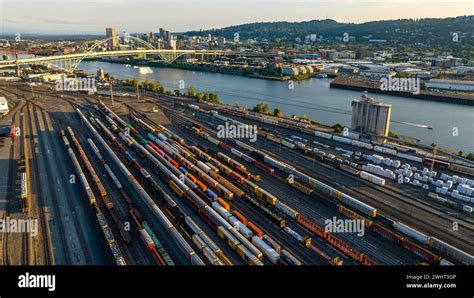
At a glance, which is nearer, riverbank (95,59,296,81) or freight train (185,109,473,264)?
freight train (185,109,473,264)

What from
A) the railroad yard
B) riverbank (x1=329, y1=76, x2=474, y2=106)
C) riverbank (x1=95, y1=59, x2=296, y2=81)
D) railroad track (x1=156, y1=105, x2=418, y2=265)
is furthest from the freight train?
riverbank (x1=95, y1=59, x2=296, y2=81)

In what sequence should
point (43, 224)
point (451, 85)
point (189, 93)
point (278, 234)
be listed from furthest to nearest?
point (451, 85) < point (189, 93) < point (43, 224) < point (278, 234)

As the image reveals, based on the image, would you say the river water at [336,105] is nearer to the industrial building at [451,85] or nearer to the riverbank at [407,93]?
the riverbank at [407,93]

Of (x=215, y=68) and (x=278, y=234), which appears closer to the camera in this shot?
(x=278, y=234)

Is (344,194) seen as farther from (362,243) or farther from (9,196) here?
(9,196)

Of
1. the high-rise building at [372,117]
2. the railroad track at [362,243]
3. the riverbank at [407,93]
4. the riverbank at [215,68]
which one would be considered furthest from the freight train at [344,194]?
the riverbank at [215,68]

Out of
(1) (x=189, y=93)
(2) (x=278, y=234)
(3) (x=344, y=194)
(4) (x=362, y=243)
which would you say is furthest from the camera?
(1) (x=189, y=93)

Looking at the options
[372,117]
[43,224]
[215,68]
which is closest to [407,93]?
[372,117]

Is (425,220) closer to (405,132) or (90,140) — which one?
(405,132)

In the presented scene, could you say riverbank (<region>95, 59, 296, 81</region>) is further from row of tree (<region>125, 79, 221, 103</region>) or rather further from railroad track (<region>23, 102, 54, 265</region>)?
railroad track (<region>23, 102, 54, 265</region>)
